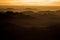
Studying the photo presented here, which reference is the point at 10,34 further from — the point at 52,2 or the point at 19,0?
the point at 52,2

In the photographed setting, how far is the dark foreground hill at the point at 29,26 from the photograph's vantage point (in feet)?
3.15

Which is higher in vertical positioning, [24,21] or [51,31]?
[24,21]

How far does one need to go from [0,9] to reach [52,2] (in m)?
0.39

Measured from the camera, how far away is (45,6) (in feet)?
2.79

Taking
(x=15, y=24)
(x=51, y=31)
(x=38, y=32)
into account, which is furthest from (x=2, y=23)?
(x=51, y=31)

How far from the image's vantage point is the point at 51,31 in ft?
3.30

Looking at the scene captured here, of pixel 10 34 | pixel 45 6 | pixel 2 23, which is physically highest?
pixel 45 6

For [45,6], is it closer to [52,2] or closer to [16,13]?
[52,2]

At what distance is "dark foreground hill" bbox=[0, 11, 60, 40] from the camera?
0.96 m

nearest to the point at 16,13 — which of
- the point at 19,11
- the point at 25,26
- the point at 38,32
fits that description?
the point at 19,11

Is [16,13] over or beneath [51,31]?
over

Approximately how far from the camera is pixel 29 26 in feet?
3.27

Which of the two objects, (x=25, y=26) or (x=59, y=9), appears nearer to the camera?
(x=59, y=9)

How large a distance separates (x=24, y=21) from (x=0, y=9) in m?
0.21
